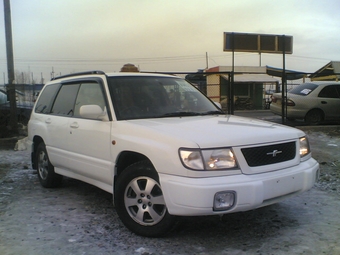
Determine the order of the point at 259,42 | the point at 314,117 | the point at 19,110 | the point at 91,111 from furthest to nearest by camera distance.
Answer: the point at 259,42, the point at 19,110, the point at 314,117, the point at 91,111

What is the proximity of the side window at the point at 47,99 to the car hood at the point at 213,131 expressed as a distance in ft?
7.39

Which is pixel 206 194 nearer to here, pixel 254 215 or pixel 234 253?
pixel 234 253

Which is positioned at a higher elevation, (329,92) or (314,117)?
(329,92)

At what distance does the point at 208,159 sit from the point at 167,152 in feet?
1.23

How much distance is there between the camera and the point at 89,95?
482 cm

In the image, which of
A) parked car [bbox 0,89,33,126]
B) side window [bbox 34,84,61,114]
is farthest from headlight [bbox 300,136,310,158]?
parked car [bbox 0,89,33,126]

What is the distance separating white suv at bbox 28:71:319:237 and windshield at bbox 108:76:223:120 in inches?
0.5

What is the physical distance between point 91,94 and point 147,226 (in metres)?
1.97

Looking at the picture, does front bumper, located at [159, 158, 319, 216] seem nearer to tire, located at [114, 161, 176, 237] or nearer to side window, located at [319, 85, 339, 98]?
tire, located at [114, 161, 176, 237]

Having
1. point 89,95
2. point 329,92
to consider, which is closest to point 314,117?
point 329,92

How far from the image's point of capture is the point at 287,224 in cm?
402

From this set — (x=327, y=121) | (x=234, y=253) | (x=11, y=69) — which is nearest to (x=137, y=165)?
(x=234, y=253)

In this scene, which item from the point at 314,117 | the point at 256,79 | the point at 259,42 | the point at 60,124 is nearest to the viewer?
the point at 60,124

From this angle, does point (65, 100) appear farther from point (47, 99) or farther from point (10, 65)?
point (10, 65)
